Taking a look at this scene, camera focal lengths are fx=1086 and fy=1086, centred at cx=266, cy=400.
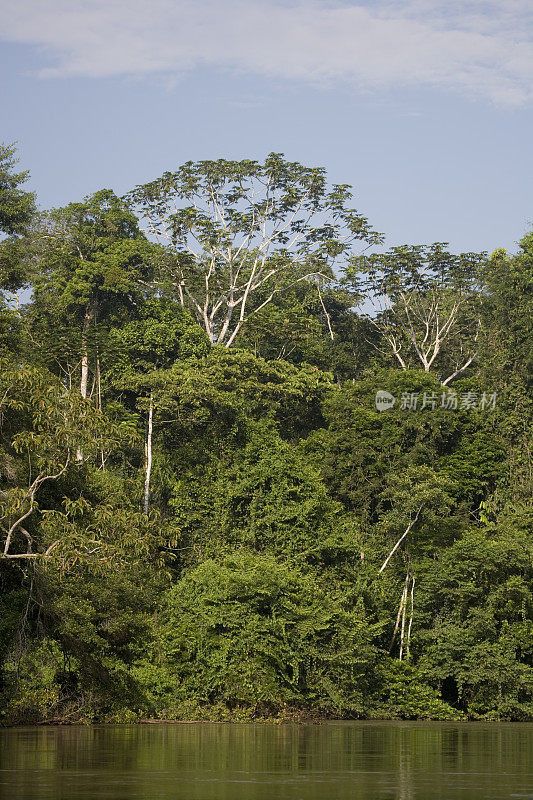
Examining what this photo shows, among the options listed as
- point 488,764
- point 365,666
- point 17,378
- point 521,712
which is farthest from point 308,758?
point 521,712

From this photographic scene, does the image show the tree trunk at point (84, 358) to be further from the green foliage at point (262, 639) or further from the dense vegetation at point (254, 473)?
the green foliage at point (262, 639)

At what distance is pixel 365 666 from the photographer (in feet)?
85.9

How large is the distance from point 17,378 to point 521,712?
1616 centimetres

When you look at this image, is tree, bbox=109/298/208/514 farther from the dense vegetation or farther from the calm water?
the calm water

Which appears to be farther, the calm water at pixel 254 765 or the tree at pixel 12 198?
the tree at pixel 12 198

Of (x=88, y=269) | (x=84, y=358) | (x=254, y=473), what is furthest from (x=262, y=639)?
(x=88, y=269)

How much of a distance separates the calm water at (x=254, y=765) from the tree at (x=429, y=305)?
972 inches

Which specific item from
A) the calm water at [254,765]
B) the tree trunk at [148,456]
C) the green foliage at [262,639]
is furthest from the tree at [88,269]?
the calm water at [254,765]

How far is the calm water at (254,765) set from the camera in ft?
27.1

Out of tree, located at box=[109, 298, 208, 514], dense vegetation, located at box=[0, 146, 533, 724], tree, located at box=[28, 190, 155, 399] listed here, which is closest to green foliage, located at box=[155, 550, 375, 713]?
dense vegetation, located at box=[0, 146, 533, 724]

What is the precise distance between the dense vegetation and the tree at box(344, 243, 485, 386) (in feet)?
0.37

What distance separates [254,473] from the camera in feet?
99.3

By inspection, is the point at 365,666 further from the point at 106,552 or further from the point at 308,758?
the point at 308,758

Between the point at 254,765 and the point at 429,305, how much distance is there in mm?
33171
